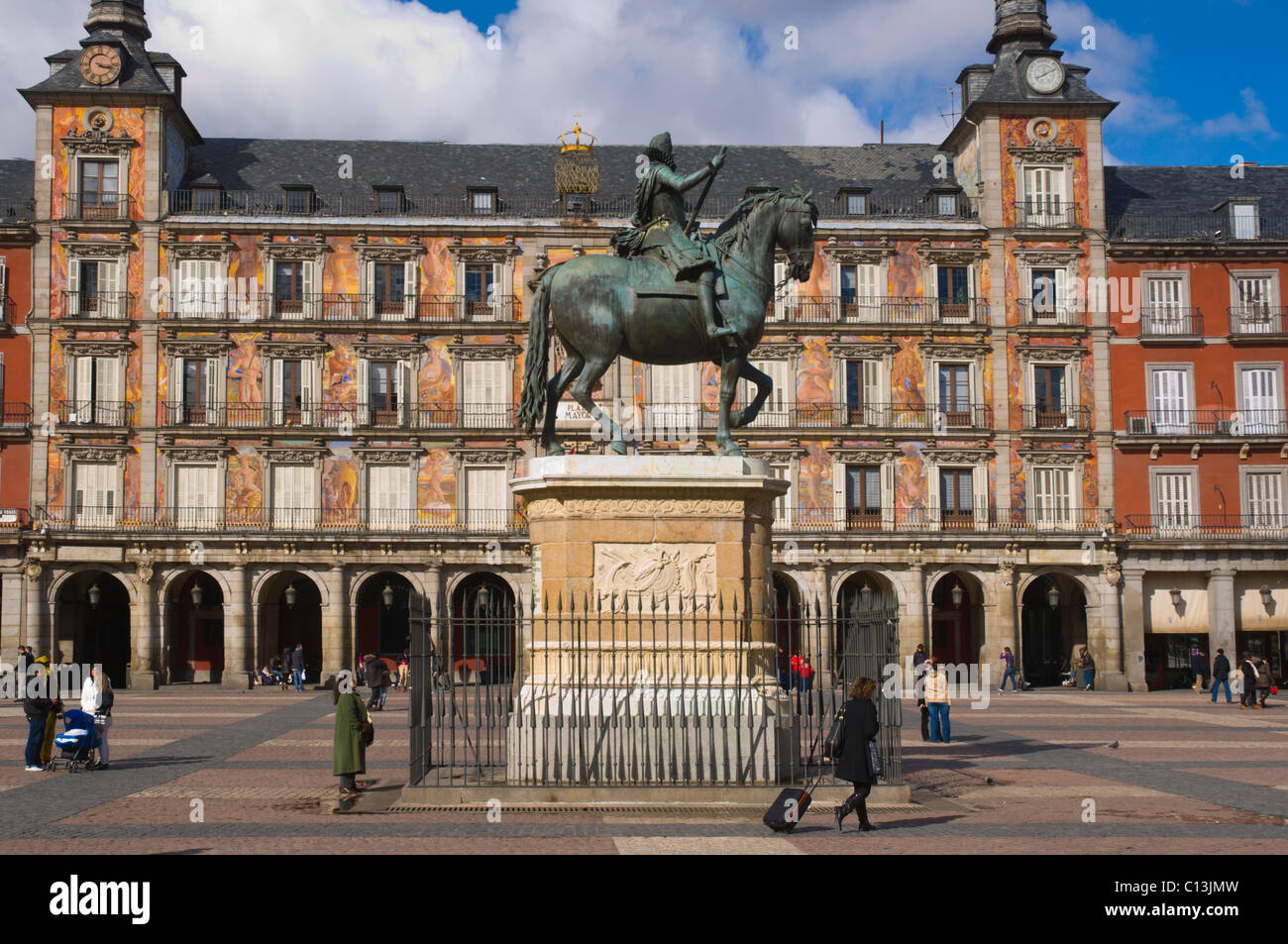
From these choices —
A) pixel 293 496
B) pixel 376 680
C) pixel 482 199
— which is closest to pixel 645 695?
pixel 376 680

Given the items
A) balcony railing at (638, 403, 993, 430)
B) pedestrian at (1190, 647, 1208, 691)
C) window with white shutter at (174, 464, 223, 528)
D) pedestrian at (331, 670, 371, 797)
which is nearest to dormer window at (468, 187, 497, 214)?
balcony railing at (638, 403, 993, 430)

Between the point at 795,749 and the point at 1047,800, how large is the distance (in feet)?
9.78

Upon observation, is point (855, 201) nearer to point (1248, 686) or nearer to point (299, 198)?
point (299, 198)

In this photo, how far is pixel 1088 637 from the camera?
47250 mm

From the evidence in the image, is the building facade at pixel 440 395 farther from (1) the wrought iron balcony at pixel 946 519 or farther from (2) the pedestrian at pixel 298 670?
(2) the pedestrian at pixel 298 670

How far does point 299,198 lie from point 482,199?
21.1 ft

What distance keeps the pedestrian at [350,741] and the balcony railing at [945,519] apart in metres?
33.5

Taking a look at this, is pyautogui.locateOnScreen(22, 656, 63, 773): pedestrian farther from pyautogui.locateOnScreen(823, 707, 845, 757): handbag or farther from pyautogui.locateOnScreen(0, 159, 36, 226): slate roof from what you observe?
pyautogui.locateOnScreen(0, 159, 36, 226): slate roof

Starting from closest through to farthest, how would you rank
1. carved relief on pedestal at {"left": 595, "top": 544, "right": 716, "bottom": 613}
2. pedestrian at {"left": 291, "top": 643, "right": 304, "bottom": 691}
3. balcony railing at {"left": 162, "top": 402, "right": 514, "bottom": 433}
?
carved relief on pedestal at {"left": 595, "top": 544, "right": 716, "bottom": 613}
pedestrian at {"left": 291, "top": 643, "right": 304, "bottom": 691}
balcony railing at {"left": 162, "top": 402, "right": 514, "bottom": 433}

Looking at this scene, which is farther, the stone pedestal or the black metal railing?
the black metal railing

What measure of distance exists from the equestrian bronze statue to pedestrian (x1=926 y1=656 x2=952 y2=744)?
938 cm

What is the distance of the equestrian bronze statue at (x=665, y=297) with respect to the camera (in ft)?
44.9

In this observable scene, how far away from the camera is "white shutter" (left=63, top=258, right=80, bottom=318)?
46.6 metres
